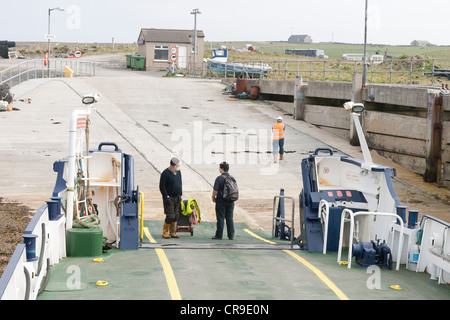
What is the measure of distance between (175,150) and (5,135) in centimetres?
673

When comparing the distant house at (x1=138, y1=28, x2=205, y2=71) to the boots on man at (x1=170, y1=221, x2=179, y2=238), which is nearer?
the boots on man at (x1=170, y1=221, x2=179, y2=238)

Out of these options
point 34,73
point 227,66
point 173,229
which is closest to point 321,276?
point 173,229

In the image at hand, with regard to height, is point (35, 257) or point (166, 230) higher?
point (35, 257)

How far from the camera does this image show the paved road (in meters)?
20.0

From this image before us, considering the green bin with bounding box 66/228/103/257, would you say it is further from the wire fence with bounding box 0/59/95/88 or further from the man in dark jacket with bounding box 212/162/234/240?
the wire fence with bounding box 0/59/95/88

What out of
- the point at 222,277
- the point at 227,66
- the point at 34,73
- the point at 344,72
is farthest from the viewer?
the point at 227,66

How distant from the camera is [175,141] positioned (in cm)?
2672

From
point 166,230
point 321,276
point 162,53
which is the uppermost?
point 162,53

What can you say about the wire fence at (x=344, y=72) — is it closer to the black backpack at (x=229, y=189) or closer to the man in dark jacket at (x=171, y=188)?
the black backpack at (x=229, y=189)

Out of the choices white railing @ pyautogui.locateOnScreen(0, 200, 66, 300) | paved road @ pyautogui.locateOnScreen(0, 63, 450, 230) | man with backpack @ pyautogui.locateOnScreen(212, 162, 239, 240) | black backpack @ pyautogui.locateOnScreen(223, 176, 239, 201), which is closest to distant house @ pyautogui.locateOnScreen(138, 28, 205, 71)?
paved road @ pyautogui.locateOnScreen(0, 63, 450, 230)

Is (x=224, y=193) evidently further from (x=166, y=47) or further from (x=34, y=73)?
(x=166, y=47)

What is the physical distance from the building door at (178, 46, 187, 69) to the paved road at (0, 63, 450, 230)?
1777cm

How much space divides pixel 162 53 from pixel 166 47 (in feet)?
2.27
